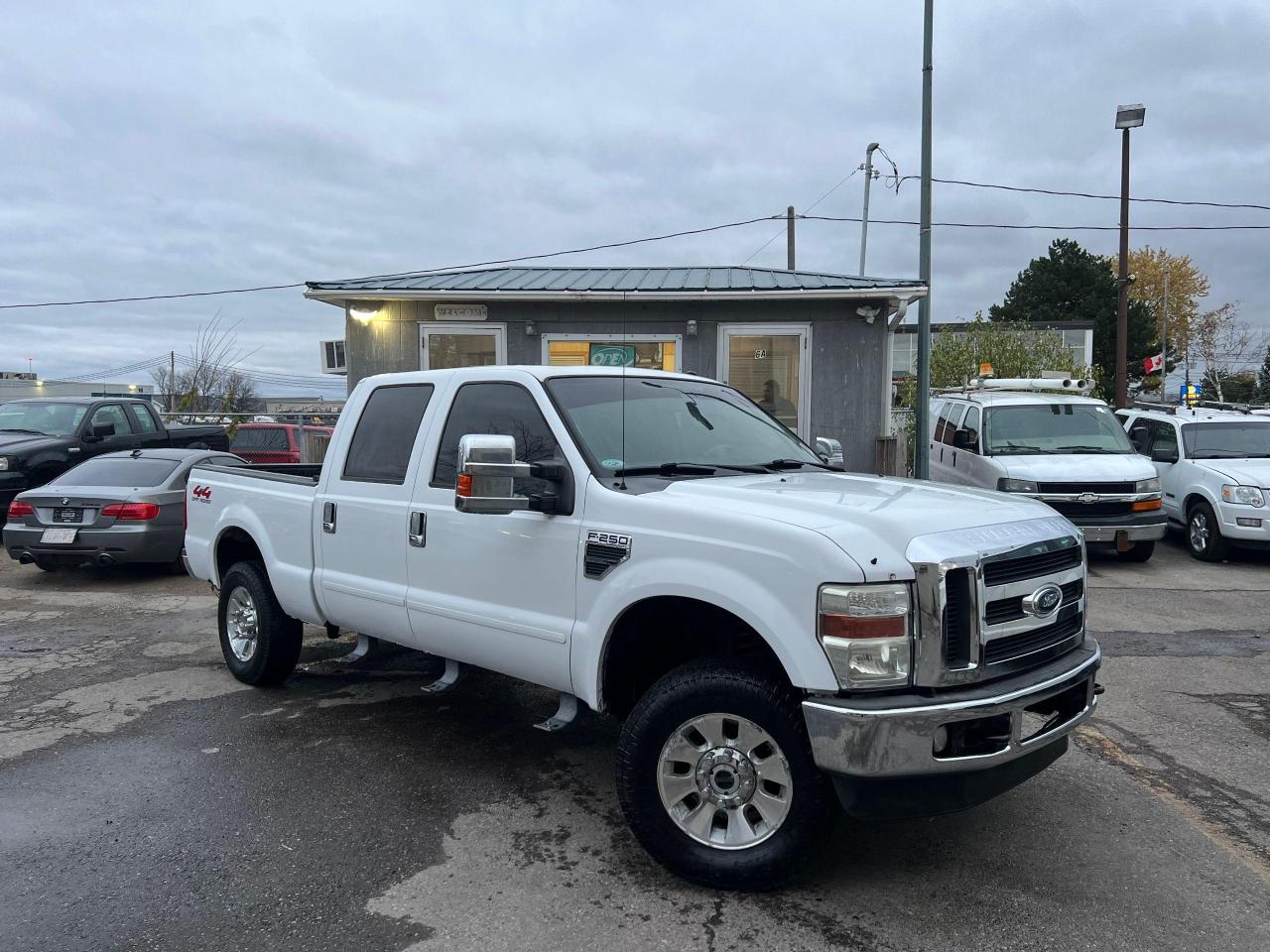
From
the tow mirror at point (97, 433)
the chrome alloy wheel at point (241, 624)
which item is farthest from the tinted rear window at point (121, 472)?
the chrome alloy wheel at point (241, 624)

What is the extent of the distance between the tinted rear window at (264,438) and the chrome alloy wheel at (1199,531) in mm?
15594

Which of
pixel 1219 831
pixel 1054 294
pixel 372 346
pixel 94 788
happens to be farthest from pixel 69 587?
pixel 1054 294

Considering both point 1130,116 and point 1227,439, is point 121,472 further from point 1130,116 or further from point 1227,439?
point 1130,116

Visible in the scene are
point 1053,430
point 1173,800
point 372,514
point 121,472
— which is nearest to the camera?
point 1173,800

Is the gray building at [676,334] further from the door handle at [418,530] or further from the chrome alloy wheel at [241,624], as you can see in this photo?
the door handle at [418,530]

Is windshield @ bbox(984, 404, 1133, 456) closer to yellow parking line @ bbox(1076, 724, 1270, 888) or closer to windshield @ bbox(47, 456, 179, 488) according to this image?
yellow parking line @ bbox(1076, 724, 1270, 888)

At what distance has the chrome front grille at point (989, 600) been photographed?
3.07 metres

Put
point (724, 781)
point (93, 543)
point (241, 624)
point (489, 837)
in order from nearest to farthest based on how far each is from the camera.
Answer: point (724, 781), point (489, 837), point (241, 624), point (93, 543)

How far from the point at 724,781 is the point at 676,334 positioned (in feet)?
33.0

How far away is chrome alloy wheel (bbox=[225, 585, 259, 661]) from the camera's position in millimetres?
5910

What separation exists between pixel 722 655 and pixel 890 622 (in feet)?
2.51

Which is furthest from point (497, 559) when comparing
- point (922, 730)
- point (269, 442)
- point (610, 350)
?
point (269, 442)

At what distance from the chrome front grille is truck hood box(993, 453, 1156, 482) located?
7.31 metres

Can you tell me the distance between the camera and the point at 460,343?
13.2m
